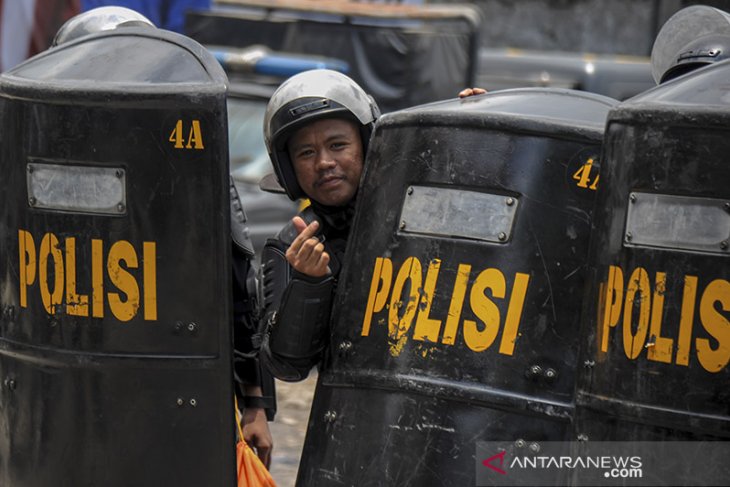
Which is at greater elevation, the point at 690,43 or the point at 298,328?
the point at 690,43

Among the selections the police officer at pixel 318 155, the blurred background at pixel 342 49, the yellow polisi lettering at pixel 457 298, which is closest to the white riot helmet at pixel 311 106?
the police officer at pixel 318 155

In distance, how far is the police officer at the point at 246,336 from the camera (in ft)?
12.0

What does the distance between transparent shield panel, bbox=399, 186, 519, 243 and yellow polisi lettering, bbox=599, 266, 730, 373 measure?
36 centimetres

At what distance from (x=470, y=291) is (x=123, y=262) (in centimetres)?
83

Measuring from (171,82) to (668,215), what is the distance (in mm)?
1243

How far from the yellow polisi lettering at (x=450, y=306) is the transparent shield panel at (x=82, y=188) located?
66cm

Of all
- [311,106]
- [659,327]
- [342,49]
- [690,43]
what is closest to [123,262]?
[311,106]

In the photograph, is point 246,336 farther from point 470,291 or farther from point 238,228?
point 470,291

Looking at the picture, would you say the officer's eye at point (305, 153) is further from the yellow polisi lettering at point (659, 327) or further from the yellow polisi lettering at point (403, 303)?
the yellow polisi lettering at point (659, 327)

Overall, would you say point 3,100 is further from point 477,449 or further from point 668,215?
point 668,215

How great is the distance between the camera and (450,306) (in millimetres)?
2820

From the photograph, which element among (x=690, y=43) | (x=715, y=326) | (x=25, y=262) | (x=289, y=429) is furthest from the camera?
(x=289, y=429)

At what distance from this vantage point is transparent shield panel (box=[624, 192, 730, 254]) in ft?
7.80

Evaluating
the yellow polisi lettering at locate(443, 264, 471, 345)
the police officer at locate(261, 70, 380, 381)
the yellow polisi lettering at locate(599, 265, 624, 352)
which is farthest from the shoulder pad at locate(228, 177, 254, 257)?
the yellow polisi lettering at locate(599, 265, 624, 352)
